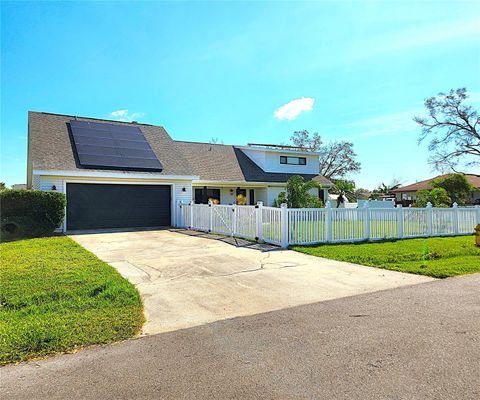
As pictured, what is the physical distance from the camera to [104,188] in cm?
1577

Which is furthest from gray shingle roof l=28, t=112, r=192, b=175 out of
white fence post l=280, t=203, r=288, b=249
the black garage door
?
white fence post l=280, t=203, r=288, b=249

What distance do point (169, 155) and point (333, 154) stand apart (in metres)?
28.1

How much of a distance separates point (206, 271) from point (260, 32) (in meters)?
9.01

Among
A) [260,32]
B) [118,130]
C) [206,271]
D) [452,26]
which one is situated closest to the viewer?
[206,271]

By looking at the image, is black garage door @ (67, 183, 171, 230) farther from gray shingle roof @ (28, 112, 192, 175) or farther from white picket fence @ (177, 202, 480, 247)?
white picket fence @ (177, 202, 480, 247)

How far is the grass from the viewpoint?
11.6 ft

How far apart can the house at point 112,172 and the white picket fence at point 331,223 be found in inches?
146

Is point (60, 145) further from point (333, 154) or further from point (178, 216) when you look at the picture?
point (333, 154)

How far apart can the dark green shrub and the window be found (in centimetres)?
1054

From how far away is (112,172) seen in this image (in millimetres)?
15445

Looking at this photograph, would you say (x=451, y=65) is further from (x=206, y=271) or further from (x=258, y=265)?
(x=206, y=271)

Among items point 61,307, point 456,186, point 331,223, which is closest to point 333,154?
point 456,186

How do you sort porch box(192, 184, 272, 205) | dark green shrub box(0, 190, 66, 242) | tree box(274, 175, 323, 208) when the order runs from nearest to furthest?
dark green shrub box(0, 190, 66, 242)
tree box(274, 175, 323, 208)
porch box(192, 184, 272, 205)

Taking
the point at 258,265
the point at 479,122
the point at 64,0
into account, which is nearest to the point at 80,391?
the point at 258,265
